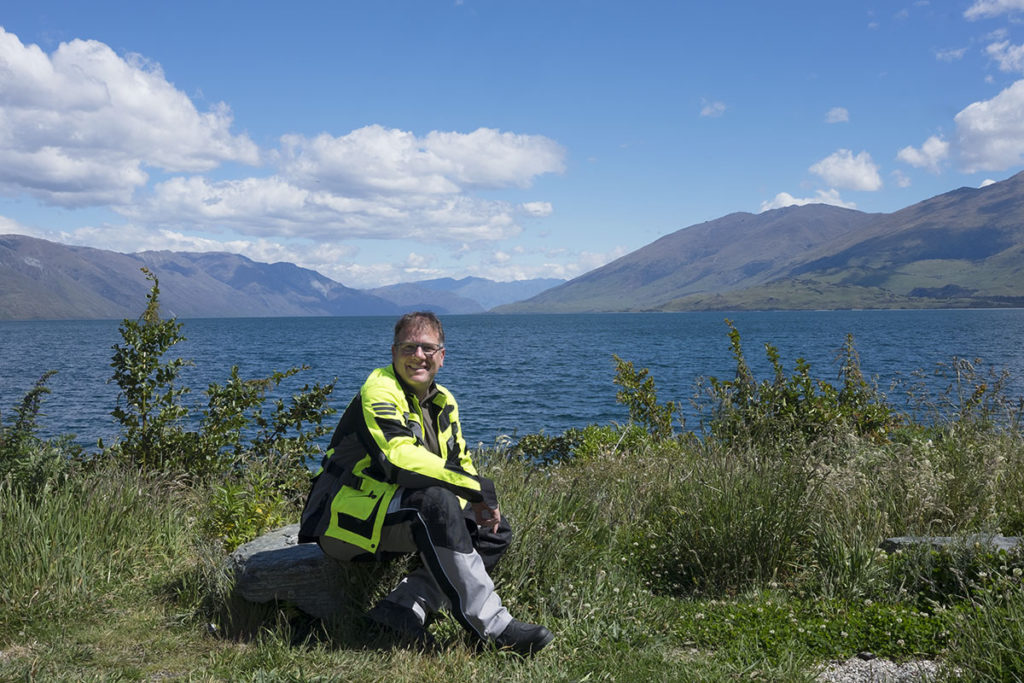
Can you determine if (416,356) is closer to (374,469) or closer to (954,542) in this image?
(374,469)

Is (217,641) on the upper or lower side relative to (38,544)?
lower

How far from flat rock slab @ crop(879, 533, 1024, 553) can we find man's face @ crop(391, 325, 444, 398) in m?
3.61

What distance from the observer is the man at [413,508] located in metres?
4.13

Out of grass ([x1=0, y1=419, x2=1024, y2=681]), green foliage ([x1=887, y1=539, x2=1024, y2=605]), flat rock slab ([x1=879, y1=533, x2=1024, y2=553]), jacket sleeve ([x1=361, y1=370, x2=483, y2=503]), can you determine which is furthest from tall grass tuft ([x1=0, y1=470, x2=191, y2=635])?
flat rock slab ([x1=879, y1=533, x2=1024, y2=553])

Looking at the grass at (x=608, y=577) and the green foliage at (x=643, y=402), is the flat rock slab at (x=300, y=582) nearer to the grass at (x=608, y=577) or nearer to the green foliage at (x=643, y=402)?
the grass at (x=608, y=577)

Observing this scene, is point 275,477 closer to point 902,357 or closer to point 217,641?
point 217,641

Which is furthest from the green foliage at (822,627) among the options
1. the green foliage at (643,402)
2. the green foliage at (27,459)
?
the green foliage at (643,402)

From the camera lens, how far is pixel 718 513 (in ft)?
17.1

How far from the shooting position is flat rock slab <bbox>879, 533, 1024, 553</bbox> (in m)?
4.82

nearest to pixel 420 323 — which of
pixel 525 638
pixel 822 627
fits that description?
pixel 525 638

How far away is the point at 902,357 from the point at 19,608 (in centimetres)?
5659

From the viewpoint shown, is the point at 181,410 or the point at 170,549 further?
the point at 181,410

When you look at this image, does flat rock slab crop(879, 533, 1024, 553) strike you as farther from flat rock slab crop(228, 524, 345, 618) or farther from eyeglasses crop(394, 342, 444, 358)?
flat rock slab crop(228, 524, 345, 618)

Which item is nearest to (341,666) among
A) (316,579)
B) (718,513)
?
(316,579)
